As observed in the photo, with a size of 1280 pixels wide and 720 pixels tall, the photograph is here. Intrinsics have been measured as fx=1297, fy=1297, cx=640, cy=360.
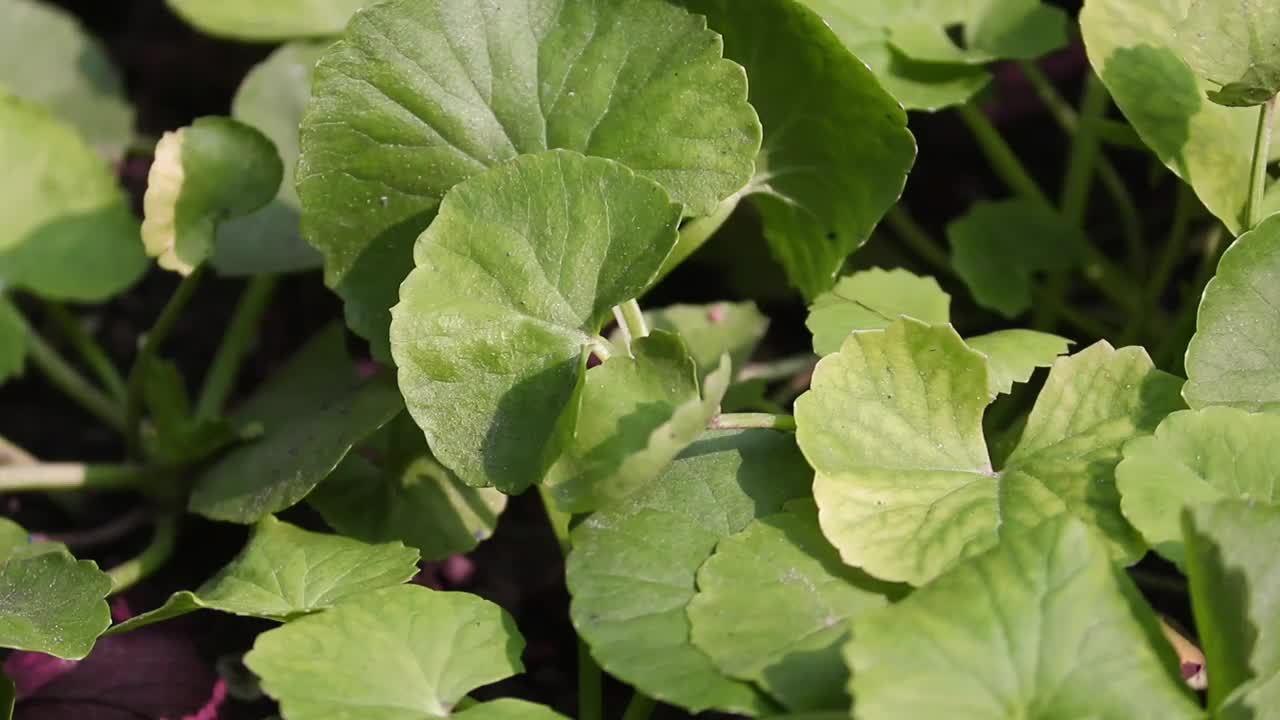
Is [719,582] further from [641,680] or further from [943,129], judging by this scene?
[943,129]

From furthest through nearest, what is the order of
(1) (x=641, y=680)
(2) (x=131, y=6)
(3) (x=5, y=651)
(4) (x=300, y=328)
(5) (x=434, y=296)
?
(2) (x=131, y=6)
(4) (x=300, y=328)
(3) (x=5, y=651)
(5) (x=434, y=296)
(1) (x=641, y=680)

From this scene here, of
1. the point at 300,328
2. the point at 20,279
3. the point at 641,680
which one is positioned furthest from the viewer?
the point at 300,328

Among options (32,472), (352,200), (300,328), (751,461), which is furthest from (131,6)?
(751,461)

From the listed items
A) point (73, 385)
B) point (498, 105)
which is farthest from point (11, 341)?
point (498, 105)

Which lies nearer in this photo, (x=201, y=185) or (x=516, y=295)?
(x=516, y=295)

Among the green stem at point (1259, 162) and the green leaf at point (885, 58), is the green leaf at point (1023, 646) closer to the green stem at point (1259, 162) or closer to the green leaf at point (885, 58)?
the green stem at point (1259, 162)

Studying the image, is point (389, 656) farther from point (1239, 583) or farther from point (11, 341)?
point (11, 341)
